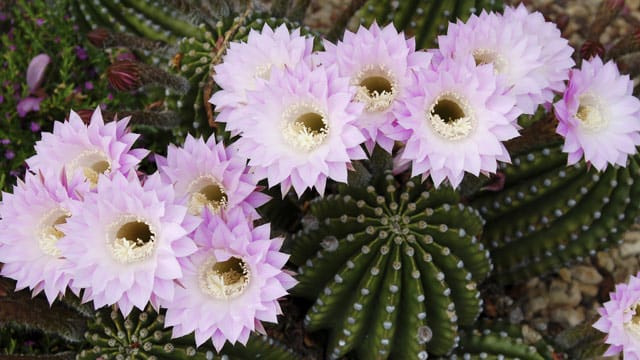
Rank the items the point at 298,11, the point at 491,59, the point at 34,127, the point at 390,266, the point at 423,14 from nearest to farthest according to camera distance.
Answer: the point at 491,59 → the point at 390,266 → the point at 423,14 → the point at 298,11 → the point at 34,127

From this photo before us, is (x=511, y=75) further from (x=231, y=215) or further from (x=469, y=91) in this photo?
(x=231, y=215)

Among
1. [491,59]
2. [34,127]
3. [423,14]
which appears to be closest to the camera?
[491,59]

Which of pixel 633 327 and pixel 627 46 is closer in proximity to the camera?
pixel 633 327

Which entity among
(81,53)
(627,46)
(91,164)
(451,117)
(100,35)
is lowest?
(91,164)

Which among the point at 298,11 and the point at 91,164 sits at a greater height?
the point at 298,11

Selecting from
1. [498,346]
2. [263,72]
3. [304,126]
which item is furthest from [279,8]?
[498,346]

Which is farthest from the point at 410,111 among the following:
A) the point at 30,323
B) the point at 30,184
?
the point at 30,323

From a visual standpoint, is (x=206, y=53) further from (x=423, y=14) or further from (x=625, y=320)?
(x=625, y=320)

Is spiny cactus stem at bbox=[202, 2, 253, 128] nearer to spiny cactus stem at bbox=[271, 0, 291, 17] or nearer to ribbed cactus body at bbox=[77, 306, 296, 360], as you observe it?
spiny cactus stem at bbox=[271, 0, 291, 17]
